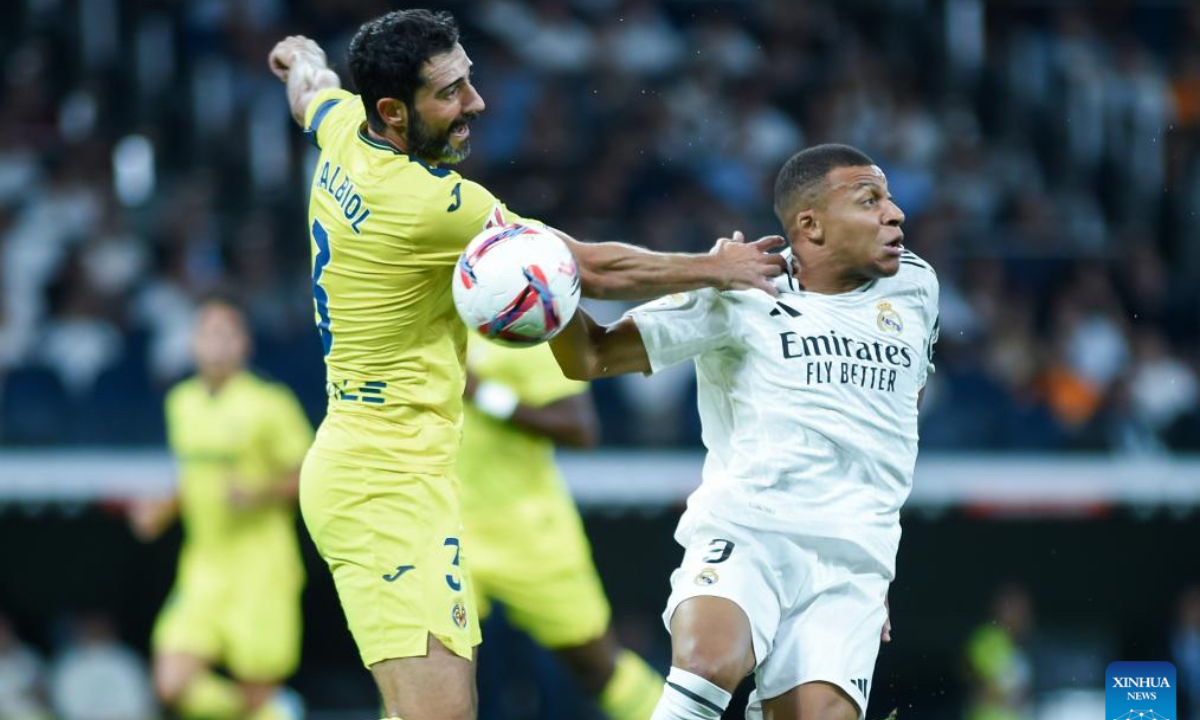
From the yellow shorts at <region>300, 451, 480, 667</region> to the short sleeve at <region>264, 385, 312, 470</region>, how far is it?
14.7 ft

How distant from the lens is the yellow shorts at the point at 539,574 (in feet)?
26.3

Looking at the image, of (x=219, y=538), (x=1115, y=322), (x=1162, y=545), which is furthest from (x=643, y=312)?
(x=1115, y=322)

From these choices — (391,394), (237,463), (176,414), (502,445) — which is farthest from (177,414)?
(391,394)

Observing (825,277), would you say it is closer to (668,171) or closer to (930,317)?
(930,317)

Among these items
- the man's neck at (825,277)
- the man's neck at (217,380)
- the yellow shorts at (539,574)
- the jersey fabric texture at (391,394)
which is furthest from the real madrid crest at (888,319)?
the man's neck at (217,380)

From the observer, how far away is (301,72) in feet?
20.7

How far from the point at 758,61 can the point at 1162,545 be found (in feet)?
17.1

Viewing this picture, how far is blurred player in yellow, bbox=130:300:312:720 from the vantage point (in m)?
9.70

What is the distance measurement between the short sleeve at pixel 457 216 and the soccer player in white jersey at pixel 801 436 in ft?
1.36

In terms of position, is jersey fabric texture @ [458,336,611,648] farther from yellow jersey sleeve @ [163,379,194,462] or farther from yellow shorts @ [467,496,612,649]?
yellow jersey sleeve @ [163,379,194,462]

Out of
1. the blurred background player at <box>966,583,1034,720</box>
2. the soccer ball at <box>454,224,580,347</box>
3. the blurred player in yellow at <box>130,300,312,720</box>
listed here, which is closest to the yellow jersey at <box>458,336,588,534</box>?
the blurred player in yellow at <box>130,300,312,720</box>

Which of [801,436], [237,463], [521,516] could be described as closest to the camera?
[801,436]

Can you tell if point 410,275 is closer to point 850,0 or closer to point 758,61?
point 758,61

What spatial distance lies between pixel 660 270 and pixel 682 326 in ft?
0.89
